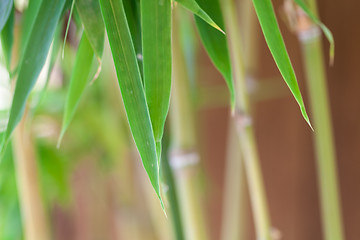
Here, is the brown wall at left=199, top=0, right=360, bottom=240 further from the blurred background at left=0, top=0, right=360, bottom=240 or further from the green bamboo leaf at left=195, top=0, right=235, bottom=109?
the green bamboo leaf at left=195, top=0, right=235, bottom=109

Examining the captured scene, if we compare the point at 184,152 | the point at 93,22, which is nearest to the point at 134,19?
the point at 93,22

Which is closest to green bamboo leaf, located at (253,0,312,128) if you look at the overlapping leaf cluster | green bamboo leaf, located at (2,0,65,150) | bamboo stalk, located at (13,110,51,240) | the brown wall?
the overlapping leaf cluster

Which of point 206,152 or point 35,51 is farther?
point 206,152

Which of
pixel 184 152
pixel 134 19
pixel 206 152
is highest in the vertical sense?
pixel 134 19

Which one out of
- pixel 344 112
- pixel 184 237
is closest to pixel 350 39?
pixel 344 112

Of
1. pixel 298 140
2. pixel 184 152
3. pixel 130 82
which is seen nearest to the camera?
pixel 130 82

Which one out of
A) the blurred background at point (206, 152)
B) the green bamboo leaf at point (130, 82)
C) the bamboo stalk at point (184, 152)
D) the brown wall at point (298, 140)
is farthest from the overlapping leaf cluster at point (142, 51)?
the brown wall at point (298, 140)

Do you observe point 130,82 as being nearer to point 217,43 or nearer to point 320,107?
point 217,43

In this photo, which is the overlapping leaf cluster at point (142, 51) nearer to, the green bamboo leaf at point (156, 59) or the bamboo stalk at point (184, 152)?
the green bamboo leaf at point (156, 59)
